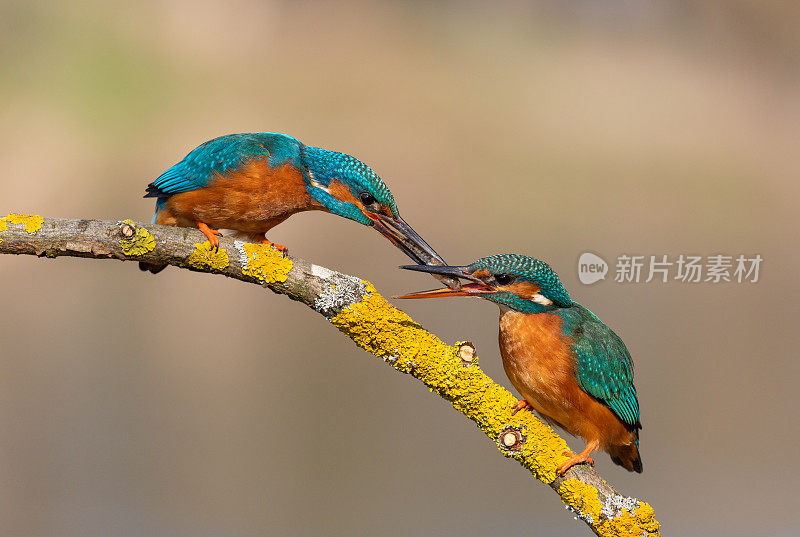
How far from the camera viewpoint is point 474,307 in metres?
5.80

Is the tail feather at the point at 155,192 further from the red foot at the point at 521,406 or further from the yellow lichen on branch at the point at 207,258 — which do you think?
the red foot at the point at 521,406

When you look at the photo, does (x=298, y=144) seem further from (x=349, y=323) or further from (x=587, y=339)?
(x=587, y=339)

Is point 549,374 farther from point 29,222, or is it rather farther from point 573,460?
point 29,222

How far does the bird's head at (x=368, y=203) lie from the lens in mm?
2068

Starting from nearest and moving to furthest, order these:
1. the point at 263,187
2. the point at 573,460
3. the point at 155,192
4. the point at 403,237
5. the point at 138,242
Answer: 1. the point at 573,460
2. the point at 138,242
3. the point at 403,237
4. the point at 263,187
5. the point at 155,192

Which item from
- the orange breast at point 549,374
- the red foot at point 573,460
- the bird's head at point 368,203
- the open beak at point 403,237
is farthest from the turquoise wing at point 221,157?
the red foot at point 573,460

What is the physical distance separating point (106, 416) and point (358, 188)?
4.17m

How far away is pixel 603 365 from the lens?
1.78m

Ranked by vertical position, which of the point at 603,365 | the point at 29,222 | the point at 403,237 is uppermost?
the point at 403,237

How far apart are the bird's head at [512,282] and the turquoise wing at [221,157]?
753mm

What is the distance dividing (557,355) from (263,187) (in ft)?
3.05

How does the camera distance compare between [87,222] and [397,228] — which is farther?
[397,228]

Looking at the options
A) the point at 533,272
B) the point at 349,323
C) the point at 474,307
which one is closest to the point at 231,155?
the point at 349,323

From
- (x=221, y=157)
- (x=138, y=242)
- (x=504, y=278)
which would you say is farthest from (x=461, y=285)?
(x=221, y=157)
